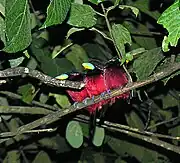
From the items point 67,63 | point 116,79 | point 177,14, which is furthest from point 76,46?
point 177,14

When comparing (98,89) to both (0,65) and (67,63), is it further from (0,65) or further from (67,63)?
(0,65)

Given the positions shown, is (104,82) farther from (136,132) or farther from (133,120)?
(133,120)

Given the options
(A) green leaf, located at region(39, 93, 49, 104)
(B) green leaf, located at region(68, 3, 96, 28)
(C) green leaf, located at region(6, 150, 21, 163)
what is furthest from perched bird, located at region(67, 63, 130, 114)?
(C) green leaf, located at region(6, 150, 21, 163)

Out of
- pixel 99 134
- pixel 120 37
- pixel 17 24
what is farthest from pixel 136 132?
pixel 17 24

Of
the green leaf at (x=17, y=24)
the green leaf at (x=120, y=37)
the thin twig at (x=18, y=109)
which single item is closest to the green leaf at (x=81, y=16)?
the green leaf at (x=120, y=37)

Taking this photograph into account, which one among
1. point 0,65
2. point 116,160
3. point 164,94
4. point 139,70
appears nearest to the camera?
point 139,70
